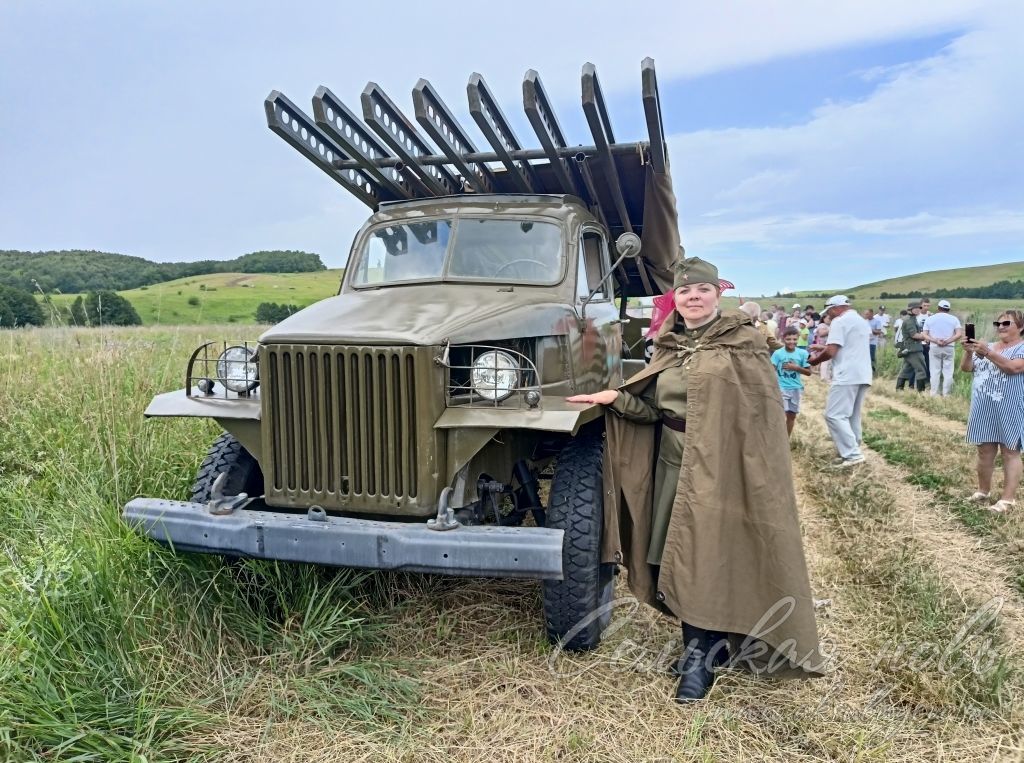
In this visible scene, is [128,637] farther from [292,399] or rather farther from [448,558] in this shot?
[448,558]

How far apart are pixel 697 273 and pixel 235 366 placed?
2.40 metres

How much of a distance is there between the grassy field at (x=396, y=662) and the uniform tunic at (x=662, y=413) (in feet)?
2.37

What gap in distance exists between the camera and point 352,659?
10.8ft

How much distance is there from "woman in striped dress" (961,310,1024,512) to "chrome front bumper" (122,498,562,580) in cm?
444

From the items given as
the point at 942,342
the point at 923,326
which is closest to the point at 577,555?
the point at 942,342

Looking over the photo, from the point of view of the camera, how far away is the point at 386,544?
2818 millimetres

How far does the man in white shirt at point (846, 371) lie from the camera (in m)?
7.06

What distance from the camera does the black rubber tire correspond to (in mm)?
3639

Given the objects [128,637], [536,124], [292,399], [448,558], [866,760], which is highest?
[536,124]

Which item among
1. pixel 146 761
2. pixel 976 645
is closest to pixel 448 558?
pixel 146 761

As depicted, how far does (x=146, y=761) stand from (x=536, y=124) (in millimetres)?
3610

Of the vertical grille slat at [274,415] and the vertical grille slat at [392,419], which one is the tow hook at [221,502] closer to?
the vertical grille slat at [274,415]

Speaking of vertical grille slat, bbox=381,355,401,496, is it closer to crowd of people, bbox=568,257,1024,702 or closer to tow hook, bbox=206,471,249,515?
tow hook, bbox=206,471,249,515

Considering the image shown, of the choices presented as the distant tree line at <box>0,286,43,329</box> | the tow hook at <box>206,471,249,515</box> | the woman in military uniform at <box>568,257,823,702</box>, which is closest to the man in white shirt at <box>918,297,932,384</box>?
the woman in military uniform at <box>568,257,823,702</box>
